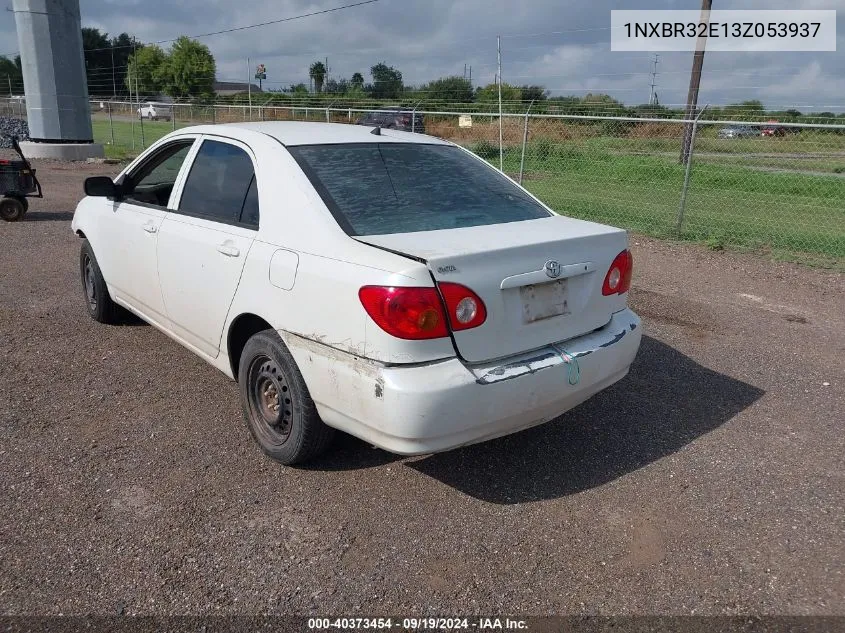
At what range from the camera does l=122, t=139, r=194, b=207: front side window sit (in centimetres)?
433

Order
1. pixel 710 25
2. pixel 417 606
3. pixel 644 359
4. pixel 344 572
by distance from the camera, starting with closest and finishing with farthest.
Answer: pixel 417 606, pixel 344 572, pixel 644 359, pixel 710 25

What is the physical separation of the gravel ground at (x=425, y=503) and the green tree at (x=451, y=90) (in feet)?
63.3

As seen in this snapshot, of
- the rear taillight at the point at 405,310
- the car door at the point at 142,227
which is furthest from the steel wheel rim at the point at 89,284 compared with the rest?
the rear taillight at the point at 405,310

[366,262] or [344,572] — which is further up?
[366,262]

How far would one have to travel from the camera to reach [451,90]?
23.6m

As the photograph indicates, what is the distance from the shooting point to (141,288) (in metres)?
4.45

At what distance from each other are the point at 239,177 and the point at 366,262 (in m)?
1.28

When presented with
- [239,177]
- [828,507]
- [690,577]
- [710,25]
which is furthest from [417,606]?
[710,25]

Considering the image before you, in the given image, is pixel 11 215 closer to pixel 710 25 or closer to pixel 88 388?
pixel 88 388

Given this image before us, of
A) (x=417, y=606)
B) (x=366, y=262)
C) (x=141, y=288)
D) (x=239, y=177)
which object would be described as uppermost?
(x=239, y=177)

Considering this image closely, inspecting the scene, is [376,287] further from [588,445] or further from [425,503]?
[588,445]

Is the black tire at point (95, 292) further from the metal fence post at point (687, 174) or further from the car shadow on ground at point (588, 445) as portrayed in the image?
the metal fence post at point (687, 174)

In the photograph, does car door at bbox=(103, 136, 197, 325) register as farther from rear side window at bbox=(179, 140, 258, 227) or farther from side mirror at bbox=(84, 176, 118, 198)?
rear side window at bbox=(179, 140, 258, 227)

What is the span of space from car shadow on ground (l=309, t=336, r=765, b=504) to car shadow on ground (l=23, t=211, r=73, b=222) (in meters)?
8.81
